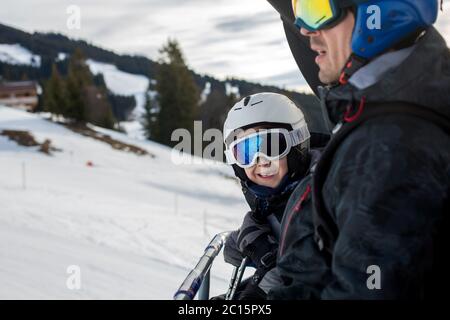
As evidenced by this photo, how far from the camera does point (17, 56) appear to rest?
6555 inches

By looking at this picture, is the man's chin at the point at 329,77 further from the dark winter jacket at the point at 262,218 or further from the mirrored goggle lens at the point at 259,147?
the mirrored goggle lens at the point at 259,147

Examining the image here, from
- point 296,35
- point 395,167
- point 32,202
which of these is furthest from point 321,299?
point 32,202

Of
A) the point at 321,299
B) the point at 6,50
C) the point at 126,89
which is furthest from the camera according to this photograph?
the point at 126,89

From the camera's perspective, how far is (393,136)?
138 cm

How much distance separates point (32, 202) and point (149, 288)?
31.8 feet

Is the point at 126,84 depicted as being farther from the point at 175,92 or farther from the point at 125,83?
the point at 175,92

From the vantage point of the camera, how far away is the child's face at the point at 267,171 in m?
3.47

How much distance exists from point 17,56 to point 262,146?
18320 centimetres

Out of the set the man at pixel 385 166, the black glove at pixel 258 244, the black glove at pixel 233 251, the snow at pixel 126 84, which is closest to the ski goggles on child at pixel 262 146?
the black glove at pixel 258 244

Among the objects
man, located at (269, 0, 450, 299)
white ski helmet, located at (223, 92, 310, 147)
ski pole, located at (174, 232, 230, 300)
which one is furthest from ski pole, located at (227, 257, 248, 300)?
man, located at (269, 0, 450, 299)

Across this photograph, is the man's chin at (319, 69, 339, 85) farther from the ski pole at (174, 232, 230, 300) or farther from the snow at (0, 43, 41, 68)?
the snow at (0, 43, 41, 68)

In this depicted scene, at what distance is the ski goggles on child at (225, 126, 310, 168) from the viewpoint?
11.3 ft

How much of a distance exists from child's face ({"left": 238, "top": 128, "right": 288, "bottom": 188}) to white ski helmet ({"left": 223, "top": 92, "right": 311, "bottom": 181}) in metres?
0.06

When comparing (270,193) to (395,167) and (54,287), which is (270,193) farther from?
(54,287)
